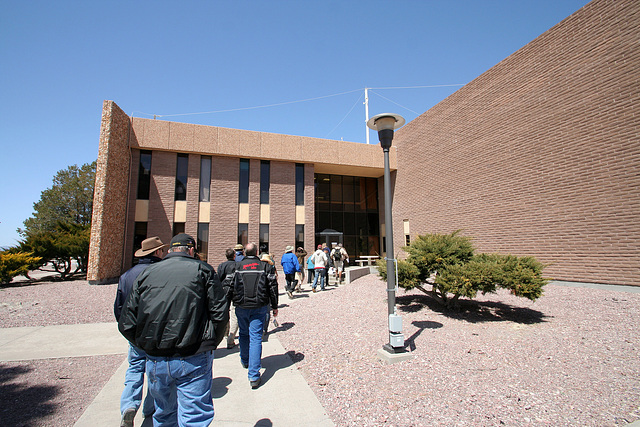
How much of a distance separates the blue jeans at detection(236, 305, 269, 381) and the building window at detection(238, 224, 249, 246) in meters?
14.1

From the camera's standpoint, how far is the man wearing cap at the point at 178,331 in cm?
225

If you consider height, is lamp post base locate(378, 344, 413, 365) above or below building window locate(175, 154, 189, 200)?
below

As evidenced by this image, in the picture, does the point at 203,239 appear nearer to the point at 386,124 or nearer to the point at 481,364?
the point at 386,124

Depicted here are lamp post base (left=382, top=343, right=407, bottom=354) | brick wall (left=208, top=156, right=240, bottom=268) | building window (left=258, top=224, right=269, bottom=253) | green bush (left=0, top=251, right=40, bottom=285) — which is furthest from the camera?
building window (left=258, top=224, right=269, bottom=253)

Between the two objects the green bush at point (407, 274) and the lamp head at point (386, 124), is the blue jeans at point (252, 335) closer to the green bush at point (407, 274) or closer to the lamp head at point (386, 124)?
the lamp head at point (386, 124)

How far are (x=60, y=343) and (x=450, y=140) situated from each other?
57.4ft

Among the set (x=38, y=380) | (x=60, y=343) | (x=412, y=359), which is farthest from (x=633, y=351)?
(x=60, y=343)

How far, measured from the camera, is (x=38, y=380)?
4281 millimetres

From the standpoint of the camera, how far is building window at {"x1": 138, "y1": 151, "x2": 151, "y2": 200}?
55.2ft

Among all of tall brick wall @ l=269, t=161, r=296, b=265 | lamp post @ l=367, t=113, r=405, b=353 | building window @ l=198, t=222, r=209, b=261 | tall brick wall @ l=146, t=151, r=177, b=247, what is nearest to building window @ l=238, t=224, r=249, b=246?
tall brick wall @ l=269, t=161, r=296, b=265

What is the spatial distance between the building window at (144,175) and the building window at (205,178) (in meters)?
2.71

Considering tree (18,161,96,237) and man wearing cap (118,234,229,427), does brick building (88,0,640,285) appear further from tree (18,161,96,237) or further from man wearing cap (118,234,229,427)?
tree (18,161,96,237)

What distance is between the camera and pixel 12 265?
13.1m

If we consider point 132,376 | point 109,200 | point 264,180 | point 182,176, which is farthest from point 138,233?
point 132,376
